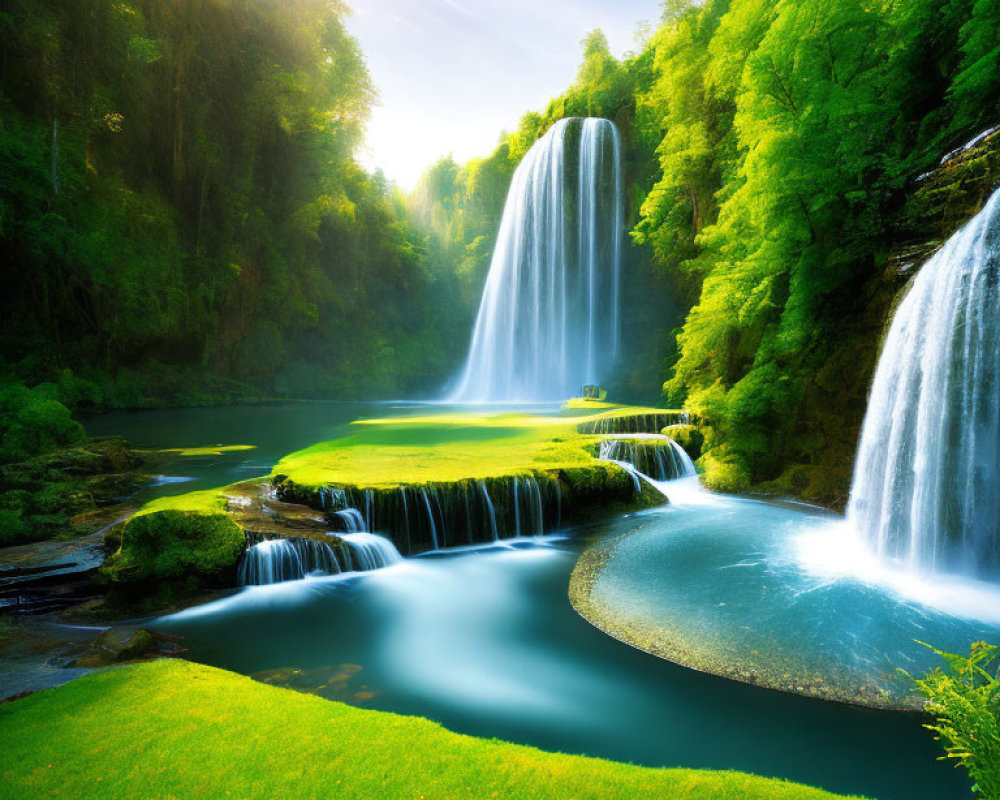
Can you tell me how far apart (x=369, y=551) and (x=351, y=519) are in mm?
616

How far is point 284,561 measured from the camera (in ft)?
21.3

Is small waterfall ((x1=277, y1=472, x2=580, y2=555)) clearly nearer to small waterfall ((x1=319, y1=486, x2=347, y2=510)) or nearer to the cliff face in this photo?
small waterfall ((x1=319, y1=486, x2=347, y2=510))

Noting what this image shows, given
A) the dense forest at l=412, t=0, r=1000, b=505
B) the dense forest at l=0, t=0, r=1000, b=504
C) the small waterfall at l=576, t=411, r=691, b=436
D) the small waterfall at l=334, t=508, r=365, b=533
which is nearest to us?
the small waterfall at l=334, t=508, r=365, b=533

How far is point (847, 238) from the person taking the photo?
9.76 metres

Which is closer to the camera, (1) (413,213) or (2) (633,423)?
(2) (633,423)

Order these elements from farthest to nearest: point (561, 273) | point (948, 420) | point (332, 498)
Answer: point (561, 273), point (332, 498), point (948, 420)

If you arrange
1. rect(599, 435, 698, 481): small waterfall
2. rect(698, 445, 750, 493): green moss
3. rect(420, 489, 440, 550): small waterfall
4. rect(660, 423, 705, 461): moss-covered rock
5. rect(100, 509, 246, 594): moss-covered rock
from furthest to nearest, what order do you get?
1. rect(660, 423, 705, 461): moss-covered rock
2. rect(599, 435, 698, 481): small waterfall
3. rect(698, 445, 750, 493): green moss
4. rect(420, 489, 440, 550): small waterfall
5. rect(100, 509, 246, 594): moss-covered rock

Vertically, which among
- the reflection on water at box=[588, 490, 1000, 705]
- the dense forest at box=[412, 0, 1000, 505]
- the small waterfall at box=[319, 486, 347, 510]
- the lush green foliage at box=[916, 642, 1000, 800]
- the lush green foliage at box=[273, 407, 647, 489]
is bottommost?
the reflection on water at box=[588, 490, 1000, 705]

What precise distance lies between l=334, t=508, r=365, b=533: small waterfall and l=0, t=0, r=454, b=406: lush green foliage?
60.2 feet

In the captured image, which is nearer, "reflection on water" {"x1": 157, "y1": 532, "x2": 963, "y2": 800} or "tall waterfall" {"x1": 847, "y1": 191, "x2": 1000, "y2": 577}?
"reflection on water" {"x1": 157, "y1": 532, "x2": 963, "y2": 800}

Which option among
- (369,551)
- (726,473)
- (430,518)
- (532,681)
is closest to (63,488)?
(369,551)

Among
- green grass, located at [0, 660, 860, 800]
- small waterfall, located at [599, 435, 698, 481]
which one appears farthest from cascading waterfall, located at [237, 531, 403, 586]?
small waterfall, located at [599, 435, 698, 481]

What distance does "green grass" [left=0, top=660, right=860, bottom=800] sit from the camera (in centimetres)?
235

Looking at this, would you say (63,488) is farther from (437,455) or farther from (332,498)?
(437,455)
